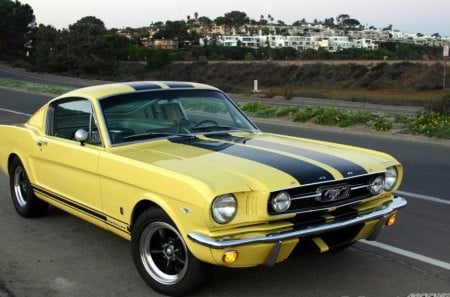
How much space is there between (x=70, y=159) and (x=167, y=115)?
0.96 m

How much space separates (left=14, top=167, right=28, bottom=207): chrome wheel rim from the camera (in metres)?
6.38

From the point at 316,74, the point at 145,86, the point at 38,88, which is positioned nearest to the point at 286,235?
the point at 145,86

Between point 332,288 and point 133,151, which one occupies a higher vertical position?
point 133,151

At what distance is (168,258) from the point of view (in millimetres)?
4188

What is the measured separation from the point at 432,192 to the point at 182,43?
135543 mm

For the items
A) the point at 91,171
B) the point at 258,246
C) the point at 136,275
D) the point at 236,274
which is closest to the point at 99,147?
the point at 91,171

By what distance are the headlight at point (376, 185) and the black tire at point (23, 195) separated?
3.56m

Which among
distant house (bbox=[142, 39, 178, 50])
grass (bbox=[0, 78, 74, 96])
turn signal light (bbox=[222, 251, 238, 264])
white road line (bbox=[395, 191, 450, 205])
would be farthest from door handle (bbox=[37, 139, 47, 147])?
distant house (bbox=[142, 39, 178, 50])

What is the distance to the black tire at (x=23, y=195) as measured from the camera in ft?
20.2

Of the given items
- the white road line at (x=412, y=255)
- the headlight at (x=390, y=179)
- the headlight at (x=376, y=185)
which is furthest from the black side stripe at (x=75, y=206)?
the white road line at (x=412, y=255)

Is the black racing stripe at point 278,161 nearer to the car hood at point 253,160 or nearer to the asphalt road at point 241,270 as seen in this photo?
the car hood at point 253,160

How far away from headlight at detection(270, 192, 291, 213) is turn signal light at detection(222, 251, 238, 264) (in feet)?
1.34

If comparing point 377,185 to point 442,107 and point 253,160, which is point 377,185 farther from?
point 442,107

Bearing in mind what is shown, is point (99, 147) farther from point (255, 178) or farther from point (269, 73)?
point (269, 73)
